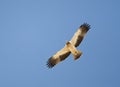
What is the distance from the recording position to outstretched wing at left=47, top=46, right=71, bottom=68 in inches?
708

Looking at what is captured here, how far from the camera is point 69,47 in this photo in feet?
57.9

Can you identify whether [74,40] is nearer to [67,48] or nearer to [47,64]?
[67,48]

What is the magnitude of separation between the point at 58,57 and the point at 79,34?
1831 millimetres

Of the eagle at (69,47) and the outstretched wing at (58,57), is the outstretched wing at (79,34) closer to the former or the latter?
the eagle at (69,47)

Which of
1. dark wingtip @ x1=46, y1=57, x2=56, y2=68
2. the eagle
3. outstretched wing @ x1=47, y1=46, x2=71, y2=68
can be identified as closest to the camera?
the eagle

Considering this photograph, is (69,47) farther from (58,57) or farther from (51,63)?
(51,63)

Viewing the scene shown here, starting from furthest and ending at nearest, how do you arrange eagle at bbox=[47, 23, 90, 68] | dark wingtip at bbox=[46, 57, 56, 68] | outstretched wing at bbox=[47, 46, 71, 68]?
dark wingtip at bbox=[46, 57, 56, 68], outstretched wing at bbox=[47, 46, 71, 68], eagle at bbox=[47, 23, 90, 68]

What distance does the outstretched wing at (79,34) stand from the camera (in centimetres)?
1789

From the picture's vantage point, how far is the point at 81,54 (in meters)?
16.7

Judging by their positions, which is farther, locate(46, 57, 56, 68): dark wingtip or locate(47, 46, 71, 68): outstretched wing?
locate(46, 57, 56, 68): dark wingtip

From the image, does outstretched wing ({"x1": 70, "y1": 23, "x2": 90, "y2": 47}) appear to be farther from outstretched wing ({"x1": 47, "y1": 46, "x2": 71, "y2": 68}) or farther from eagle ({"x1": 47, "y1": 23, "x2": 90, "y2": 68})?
outstretched wing ({"x1": 47, "y1": 46, "x2": 71, "y2": 68})

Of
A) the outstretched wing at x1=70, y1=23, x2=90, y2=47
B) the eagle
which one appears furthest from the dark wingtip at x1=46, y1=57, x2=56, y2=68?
the outstretched wing at x1=70, y1=23, x2=90, y2=47

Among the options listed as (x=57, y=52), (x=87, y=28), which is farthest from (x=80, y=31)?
(x=57, y=52)

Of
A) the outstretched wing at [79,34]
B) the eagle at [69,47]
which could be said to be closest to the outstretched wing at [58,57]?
the eagle at [69,47]
